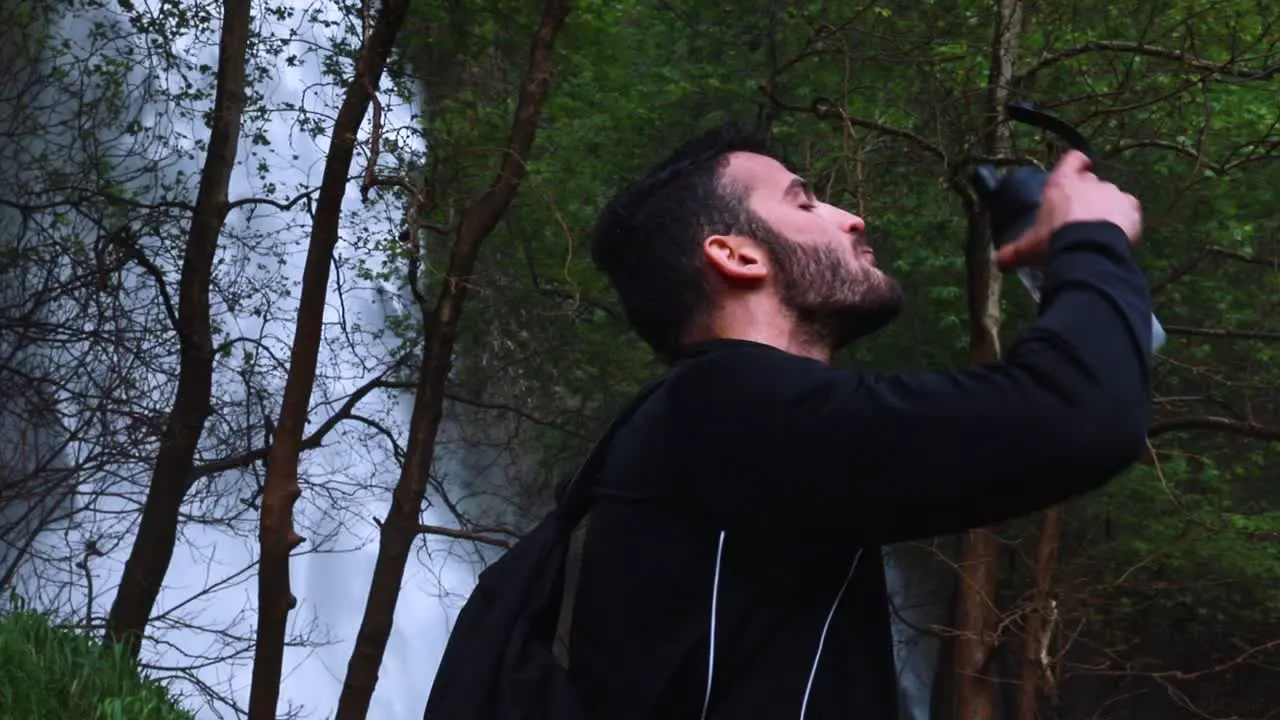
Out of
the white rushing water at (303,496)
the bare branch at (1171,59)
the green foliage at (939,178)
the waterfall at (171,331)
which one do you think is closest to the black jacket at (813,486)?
the green foliage at (939,178)

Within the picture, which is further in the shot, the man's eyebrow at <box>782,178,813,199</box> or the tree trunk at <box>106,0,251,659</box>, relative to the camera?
the tree trunk at <box>106,0,251,659</box>

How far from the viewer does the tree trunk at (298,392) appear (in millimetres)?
6879

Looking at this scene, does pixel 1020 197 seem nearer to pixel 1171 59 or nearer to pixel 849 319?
pixel 849 319

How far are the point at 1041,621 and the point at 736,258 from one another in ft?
23.6

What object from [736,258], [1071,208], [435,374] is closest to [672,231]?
[736,258]

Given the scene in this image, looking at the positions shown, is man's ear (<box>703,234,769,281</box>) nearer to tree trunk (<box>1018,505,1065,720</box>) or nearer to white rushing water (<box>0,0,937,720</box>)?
tree trunk (<box>1018,505,1065,720</box>)

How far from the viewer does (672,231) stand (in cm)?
171

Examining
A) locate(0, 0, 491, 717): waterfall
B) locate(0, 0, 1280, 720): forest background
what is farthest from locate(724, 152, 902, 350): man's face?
locate(0, 0, 491, 717): waterfall

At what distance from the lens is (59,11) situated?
1005 centimetres

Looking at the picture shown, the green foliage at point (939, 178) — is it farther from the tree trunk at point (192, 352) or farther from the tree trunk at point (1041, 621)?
the tree trunk at point (192, 352)

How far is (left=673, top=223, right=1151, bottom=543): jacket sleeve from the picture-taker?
1.34m

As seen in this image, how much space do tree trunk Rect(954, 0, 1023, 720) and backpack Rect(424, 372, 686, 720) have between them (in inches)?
278

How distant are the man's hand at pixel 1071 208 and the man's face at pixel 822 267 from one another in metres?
0.14

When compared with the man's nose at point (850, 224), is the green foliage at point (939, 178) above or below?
above
